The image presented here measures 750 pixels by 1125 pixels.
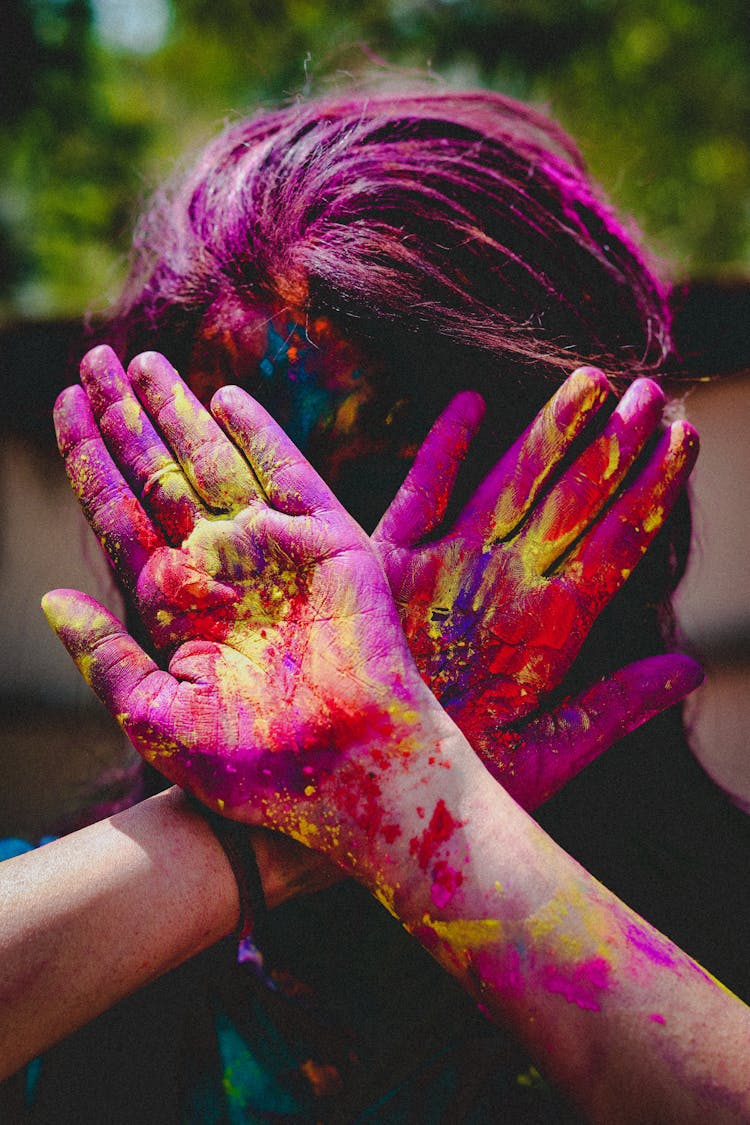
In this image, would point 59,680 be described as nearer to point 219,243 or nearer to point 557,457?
point 219,243

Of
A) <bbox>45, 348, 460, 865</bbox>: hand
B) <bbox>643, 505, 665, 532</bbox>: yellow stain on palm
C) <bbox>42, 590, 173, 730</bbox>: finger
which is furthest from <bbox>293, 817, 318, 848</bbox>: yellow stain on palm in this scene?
<bbox>643, 505, 665, 532</bbox>: yellow stain on palm

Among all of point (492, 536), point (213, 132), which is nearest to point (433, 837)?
point (492, 536)

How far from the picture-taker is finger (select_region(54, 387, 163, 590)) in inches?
41.4

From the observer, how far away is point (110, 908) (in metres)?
0.88

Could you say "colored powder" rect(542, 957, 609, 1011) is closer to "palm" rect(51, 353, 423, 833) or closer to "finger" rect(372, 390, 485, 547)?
"palm" rect(51, 353, 423, 833)

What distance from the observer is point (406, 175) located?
4.27 feet

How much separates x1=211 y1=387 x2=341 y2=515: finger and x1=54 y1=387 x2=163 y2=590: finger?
207 mm

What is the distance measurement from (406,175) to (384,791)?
1198mm

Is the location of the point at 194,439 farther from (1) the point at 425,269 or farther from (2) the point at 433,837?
(2) the point at 433,837

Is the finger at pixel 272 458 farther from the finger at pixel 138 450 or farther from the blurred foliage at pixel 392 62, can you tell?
the blurred foliage at pixel 392 62

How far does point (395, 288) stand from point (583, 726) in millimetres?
892

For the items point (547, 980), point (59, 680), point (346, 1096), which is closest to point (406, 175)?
point (547, 980)

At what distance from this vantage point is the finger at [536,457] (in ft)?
3.54

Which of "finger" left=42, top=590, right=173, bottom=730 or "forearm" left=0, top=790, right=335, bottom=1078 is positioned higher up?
"finger" left=42, top=590, right=173, bottom=730
